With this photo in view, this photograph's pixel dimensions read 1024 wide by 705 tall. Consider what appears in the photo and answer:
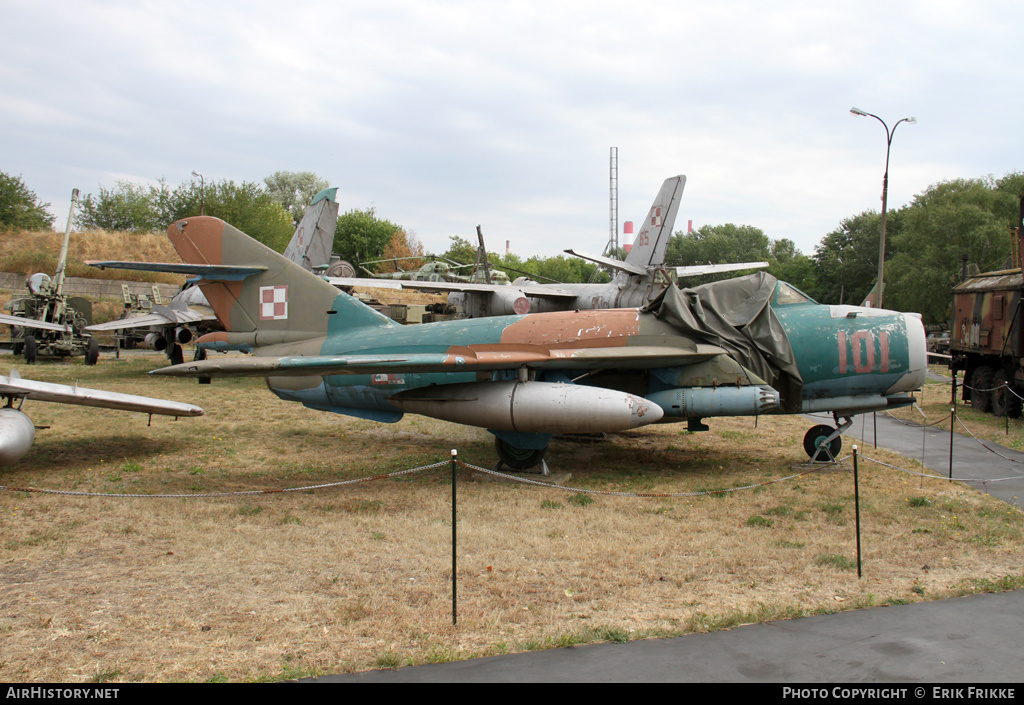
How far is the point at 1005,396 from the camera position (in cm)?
1470

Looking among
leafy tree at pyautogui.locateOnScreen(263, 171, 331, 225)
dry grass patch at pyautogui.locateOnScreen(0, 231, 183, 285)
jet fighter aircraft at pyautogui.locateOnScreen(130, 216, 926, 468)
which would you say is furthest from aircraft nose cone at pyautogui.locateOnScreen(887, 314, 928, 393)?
leafy tree at pyautogui.locateOnScreen(263, 171, 331, 225)

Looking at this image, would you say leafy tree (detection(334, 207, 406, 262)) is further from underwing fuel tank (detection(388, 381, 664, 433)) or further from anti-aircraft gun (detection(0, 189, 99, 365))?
underwing fuel tank (detection(388, 381, 664, 433))

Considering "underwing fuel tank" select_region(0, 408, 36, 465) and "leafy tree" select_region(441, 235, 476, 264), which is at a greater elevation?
"leafy tree" select_region(441, 235, 476, 264)

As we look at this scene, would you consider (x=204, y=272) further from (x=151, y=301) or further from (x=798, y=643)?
(x=151, y=301)

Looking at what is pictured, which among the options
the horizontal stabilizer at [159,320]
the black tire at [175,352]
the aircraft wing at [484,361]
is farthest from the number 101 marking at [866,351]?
the black tire at [175,352]

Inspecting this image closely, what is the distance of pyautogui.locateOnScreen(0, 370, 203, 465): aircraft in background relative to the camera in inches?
311

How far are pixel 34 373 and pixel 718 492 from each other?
1811 cm

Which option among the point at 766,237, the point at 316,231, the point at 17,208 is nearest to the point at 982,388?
the point at 316,231

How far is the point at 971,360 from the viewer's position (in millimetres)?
16672

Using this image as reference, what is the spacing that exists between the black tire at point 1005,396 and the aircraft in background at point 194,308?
1757 centimetres

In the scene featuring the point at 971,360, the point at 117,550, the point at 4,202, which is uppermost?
the point at 4,202

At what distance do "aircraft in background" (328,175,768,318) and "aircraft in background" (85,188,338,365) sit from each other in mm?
3324

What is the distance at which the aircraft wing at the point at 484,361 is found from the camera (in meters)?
7.99

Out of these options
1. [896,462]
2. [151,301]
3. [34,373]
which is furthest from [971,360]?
[151,301]
